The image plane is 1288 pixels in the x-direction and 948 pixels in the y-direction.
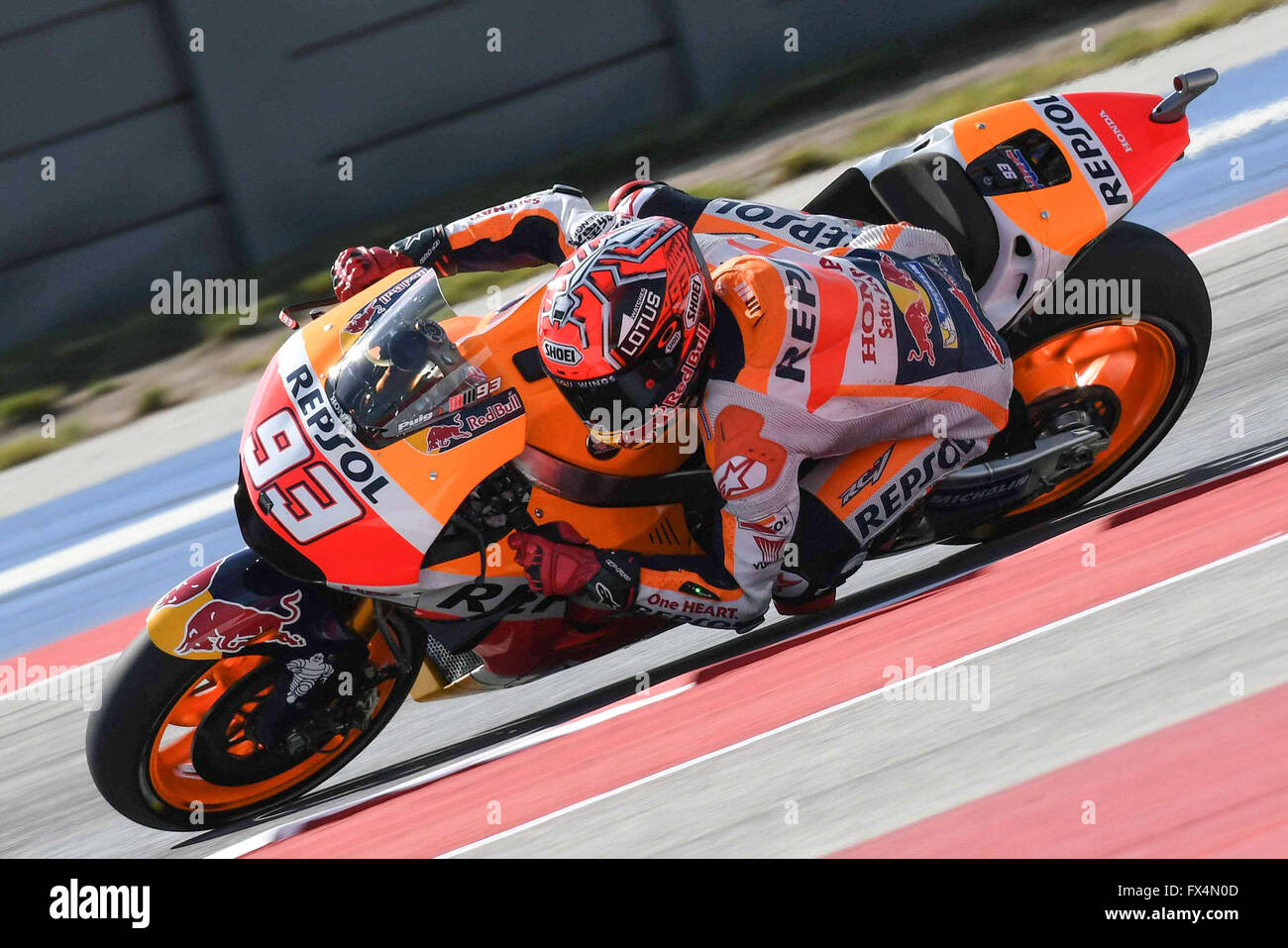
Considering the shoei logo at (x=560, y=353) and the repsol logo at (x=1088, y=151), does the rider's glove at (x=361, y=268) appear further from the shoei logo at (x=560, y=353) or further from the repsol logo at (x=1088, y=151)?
the repsol logo at (x=1088, y=151)

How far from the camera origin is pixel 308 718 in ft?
13.5

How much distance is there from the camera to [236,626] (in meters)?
3.92

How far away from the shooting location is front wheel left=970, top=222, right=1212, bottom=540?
475 centimetres

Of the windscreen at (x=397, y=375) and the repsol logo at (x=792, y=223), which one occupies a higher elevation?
the repsol logo at (x=792, y=223)

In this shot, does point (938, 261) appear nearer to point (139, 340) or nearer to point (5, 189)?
point (139, 340)

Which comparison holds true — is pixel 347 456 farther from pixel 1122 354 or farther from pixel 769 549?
pixel 1122 354

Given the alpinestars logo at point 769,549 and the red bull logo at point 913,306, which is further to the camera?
the red bull logo at point 913,306

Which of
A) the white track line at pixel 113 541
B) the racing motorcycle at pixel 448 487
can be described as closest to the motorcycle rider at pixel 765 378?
the racing motorcycle at pixel 448 487

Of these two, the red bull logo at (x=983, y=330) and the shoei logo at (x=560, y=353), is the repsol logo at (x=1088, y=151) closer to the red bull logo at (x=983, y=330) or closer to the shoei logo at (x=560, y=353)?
the red bull logo at (x=983, y=330)

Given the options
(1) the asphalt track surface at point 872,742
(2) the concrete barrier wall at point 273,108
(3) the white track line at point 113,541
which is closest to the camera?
(1) the asphalt track surface at point 872,742

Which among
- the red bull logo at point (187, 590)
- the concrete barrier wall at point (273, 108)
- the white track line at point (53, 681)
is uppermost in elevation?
the concrete barrier wall at point (273, 108)

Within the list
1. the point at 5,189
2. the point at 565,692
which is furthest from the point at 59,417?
the point at 565,692

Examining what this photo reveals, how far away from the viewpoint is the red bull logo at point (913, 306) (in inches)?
170

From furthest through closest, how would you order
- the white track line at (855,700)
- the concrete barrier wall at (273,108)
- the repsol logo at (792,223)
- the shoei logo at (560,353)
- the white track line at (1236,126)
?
1. the concrete barrier wall at (273,108)
2. the white track line at (1236,126)
3. the repsol logo at (792,223)
4. the shoei logo at (560,353)
5. the white track line at (855,700)
